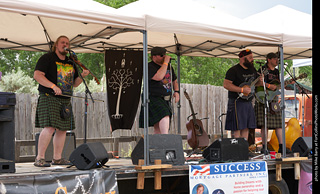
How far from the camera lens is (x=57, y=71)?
529 centimetres

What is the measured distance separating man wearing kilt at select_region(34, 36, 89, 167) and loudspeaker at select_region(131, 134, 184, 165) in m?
0.99

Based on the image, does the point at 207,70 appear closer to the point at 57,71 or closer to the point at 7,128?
the point at 57,71

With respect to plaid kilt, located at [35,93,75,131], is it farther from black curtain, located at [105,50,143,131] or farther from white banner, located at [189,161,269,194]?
black curtain, located at [105,50,143,131]

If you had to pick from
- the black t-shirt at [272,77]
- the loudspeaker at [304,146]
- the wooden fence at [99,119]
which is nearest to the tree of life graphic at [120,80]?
A: the wooden fence at [99,119]

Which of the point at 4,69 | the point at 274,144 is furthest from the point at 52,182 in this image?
the point at 4,69

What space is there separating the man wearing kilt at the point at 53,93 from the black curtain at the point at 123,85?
77.2 inches

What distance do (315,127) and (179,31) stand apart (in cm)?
440

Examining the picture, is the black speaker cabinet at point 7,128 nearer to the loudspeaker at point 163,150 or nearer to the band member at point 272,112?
the loudspeaker at point 163,150

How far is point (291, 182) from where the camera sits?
6.81m

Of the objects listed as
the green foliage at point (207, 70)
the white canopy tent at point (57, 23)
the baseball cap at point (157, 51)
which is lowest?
the baseball cap at point (157, 51)

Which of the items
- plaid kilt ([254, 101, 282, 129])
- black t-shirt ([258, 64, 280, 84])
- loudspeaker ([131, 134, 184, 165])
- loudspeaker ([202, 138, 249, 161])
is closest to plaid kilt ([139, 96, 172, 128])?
loudspeaker ([131, 134, 184, 165])

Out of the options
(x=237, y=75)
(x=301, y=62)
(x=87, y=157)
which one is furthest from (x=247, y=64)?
(x=301, y=62)

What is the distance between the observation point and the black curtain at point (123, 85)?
7391 millimetres

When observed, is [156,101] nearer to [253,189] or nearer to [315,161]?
[253,189]
